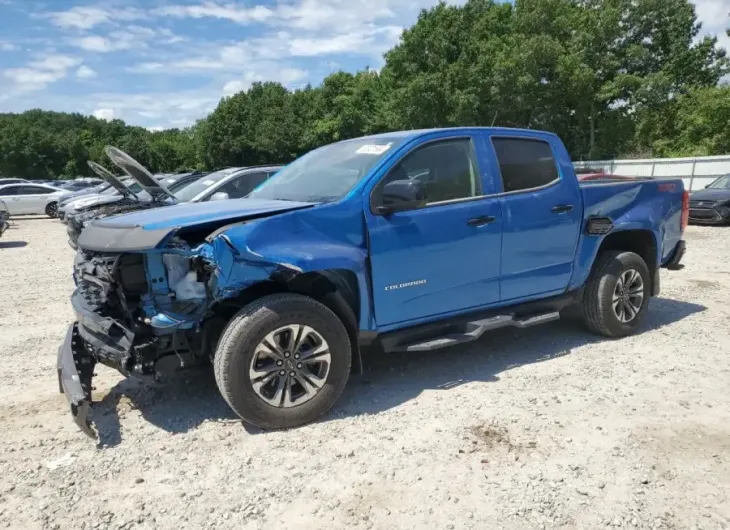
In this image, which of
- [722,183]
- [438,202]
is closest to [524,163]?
[438,202]

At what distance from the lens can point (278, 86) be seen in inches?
2638

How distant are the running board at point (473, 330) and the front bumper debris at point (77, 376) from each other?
2133 millimetres

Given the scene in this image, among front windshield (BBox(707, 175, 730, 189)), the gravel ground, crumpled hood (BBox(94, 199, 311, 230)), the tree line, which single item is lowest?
the gravel ground

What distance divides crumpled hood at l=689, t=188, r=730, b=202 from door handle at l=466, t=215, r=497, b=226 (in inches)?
547

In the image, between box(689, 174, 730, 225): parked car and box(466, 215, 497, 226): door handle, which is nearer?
box(466, 215, 497, 226): door handle

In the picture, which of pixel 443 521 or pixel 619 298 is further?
pixel 619 298

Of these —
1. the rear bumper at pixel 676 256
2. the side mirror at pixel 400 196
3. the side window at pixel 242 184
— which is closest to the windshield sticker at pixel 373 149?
the side mirror at pixel 400 196

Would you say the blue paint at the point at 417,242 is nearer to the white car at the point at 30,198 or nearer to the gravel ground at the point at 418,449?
the gravel ground at the point at 418,449

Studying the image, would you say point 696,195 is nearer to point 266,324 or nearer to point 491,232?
point 491,232

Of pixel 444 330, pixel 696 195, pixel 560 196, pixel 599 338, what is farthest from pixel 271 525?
pixel 696 195

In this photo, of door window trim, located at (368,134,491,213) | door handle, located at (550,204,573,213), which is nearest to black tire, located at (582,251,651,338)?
door handle, located at (550,204,573,213)

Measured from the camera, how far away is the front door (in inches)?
158

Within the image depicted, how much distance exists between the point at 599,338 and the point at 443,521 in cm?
341

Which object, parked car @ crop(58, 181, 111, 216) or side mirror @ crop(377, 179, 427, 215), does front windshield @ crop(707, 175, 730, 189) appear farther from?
parked car @ crop(58, 181, 111, 216)
